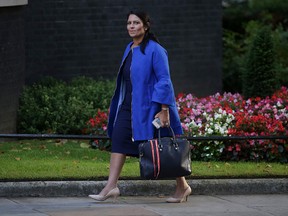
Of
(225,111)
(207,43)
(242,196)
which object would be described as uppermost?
(207,43)

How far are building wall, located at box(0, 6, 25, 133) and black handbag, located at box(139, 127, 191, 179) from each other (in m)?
4.21

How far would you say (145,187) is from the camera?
9984 millimetres

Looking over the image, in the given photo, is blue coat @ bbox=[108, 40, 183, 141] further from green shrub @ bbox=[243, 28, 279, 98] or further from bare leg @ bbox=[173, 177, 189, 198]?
green shrub @ bbox=[243, 28, 279, 98]

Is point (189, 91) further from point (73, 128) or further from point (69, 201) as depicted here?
point (69, 201)

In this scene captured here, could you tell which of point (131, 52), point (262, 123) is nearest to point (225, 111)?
point (262, 123)

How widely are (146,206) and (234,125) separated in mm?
2858

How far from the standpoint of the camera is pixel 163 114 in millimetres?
9148

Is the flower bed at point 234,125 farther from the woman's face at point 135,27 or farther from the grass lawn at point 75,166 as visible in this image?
the woman's face at point 135,27

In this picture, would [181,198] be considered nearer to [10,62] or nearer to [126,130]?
[126,130]

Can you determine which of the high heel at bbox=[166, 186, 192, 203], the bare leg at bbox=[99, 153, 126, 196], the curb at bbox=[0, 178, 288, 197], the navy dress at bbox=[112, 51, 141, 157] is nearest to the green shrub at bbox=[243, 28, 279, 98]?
the curb at bbox=[0, 178, 288, 197]

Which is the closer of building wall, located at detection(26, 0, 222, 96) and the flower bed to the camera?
the flower bed

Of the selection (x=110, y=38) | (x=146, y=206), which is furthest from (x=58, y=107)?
(x=146, y=206)

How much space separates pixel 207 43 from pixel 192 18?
0.49 m

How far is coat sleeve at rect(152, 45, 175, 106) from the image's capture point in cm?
910
